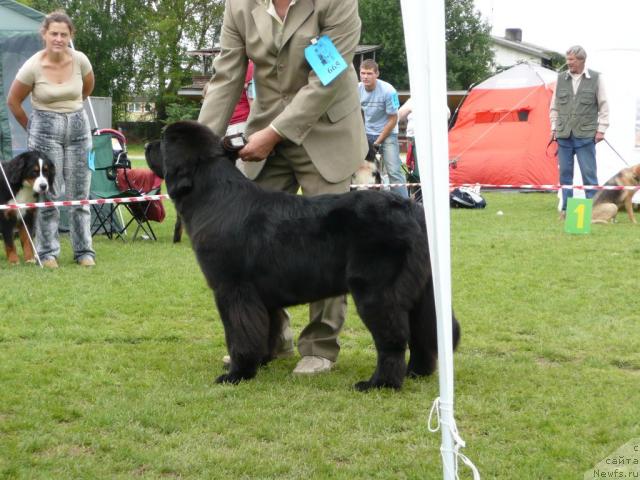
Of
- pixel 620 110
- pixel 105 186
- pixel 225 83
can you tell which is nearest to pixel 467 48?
pixel 620 110

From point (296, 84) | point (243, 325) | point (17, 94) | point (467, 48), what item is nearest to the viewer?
point (243, 325)

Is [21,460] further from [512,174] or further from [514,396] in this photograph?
[512,174]

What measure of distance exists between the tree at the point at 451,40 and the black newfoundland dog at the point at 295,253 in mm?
39697

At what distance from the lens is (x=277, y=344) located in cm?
451

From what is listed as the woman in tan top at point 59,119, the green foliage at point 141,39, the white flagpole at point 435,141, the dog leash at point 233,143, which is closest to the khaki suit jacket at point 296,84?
the dog leash at point 233,143

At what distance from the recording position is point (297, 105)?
3.95 meters

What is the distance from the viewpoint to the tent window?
49.8 ft

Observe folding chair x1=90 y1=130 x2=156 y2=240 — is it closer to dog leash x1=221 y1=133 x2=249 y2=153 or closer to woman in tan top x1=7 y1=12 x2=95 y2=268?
woman in tan top x1=7 y1=12 x2=95 y2=268

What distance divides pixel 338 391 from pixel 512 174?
38.7 feet

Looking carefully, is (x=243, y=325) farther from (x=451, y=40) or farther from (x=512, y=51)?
(x=512, y=51)

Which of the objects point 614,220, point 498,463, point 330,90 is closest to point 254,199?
point 330,90

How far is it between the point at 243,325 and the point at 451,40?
47694mm

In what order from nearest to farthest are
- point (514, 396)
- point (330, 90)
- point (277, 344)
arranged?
point (514, 396)
point (330, 90)
point (277, 344)

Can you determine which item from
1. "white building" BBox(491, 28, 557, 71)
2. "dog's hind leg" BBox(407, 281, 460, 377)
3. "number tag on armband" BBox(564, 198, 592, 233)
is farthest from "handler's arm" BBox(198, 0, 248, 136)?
"white building" BBox(491, 28, 557, 71)
